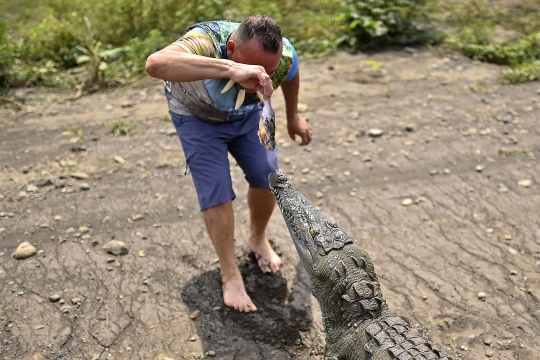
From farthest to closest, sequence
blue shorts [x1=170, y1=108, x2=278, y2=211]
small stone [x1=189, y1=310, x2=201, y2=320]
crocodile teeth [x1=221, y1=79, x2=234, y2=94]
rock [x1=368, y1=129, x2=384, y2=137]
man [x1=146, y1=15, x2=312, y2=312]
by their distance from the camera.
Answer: rock [x1=368, y1=129, x2=384, y2=137] < small stone [x1=189, y1=310, x2=201, y2=320] < blue shorts [x1=170, y1=108, x2=278, y2=211] < crocodile teeth [x1=221, y1=79, x2=234, y2=94] < man [x1=146, y1=15, x2=312, y2=312]

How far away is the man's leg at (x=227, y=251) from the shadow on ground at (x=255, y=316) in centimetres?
7

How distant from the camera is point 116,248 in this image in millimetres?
3553

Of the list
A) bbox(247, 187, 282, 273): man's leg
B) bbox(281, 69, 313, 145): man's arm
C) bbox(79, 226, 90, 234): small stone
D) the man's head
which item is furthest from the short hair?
bbox(79, 226, 90, 234): small stone

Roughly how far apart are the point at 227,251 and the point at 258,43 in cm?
127

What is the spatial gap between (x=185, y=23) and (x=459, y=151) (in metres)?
4.03

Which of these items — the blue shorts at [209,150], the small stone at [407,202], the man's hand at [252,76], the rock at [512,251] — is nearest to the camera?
the man's hand at [252,76]

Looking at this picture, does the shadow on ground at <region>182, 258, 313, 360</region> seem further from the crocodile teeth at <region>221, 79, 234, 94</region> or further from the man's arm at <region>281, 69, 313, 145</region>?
the crocodile teeth at <region>221, 79, 234, 94</region>

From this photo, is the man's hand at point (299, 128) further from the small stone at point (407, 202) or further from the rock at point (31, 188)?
the rock at point (31, 188)

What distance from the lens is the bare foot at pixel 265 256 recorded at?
3436 millimetres

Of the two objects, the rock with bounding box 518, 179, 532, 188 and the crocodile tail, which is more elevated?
the crocodile tail

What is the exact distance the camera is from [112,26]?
6.89 meters

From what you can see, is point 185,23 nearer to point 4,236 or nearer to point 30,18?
point 30,18

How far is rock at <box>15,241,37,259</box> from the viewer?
346 cm

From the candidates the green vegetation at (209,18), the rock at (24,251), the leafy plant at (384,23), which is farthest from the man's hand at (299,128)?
the leafy plant at (384,23)
